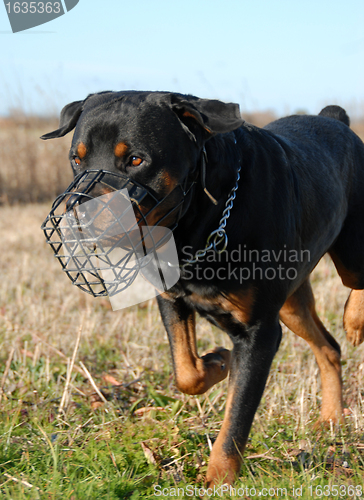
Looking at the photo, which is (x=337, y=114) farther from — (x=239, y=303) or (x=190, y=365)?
(x=190, y=365)

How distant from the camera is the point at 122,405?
304cm

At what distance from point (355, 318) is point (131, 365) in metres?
1.62

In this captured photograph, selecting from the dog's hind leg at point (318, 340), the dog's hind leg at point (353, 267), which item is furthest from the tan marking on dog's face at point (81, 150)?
the dog's hind leg at point (353, 267)

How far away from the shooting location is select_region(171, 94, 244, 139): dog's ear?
2.18m

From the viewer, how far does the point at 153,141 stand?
2162 mm

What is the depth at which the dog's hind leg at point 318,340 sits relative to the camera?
318cm

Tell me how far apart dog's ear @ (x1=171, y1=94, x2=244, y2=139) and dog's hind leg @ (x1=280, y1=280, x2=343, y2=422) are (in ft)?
5.13

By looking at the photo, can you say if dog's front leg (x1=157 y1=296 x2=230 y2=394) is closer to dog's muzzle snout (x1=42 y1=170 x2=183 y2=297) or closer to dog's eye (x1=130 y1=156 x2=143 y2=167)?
dog's muzzle snout (x1=42 y1=170 x2=183 y2=297)

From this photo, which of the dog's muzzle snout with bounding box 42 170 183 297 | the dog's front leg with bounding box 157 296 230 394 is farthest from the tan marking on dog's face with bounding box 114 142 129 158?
the dog's front leg with bounding box 157 296 230 394

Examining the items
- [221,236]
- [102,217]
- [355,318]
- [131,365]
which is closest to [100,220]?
[102,217]

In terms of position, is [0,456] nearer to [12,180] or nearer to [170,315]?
[170,315]

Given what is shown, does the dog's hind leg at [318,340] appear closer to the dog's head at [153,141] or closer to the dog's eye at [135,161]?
the dog's head at [153,141]

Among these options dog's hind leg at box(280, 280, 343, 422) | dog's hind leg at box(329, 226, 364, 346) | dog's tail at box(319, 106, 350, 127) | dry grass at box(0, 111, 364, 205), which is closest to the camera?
dog's hind leg at box(280, 280, 343, 422)

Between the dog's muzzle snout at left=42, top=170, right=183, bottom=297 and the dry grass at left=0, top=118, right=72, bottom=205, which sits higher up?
the dog's muzzle snout at left=42, top=170, right=183, bottom=297
